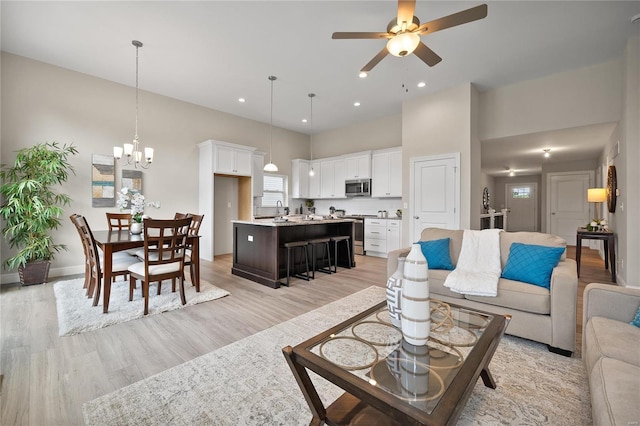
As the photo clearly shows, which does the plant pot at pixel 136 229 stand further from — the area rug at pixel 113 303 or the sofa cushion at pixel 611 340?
the sofa cushion at pixel 611 340

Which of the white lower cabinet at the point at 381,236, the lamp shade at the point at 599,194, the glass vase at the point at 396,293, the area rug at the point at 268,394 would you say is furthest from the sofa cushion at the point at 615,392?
the lamp shade at the point at 599,194

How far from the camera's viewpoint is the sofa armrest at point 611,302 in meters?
1.67

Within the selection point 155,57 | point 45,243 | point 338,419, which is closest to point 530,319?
point 338,419

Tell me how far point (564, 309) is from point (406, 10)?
2702 millimetres

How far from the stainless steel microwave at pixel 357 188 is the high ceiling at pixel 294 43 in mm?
2201

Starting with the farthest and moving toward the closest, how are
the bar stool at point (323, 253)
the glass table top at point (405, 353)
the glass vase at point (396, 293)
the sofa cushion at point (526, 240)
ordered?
the bar stool at point (323, 253)
the sofa cushion at point (526, 240)
the glass vase at point (396, 293)
the glass table top at point (405, 353)

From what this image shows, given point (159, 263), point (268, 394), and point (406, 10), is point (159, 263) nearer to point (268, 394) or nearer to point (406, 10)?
point (268, 394)

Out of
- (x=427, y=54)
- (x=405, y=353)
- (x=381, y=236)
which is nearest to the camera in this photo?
(x=405, y=353)

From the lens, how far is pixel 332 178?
25.0 feet

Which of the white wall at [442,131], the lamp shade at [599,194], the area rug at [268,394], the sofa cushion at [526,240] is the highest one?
the white wall at [442,131]

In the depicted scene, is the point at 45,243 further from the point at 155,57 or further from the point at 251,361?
the point at 251,361

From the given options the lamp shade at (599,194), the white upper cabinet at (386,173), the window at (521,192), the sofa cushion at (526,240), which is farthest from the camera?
the window at (521,192)

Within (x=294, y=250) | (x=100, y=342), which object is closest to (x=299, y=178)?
(x=294, y=250)

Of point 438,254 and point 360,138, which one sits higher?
point 360,138
